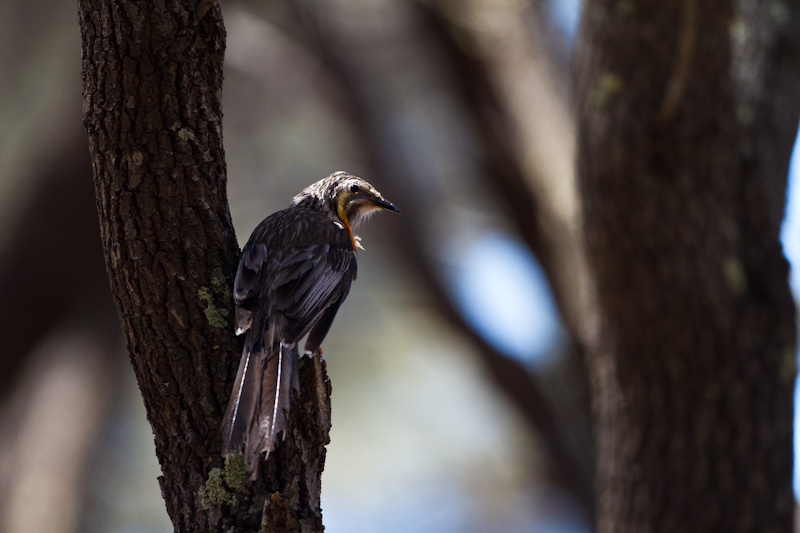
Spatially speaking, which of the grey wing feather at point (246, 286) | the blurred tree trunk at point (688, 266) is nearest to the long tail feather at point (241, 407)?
the grey wing feather at point (246, 286)

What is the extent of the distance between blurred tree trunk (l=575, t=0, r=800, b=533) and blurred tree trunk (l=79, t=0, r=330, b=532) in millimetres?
2897

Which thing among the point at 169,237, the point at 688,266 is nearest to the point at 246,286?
the point at 169,237

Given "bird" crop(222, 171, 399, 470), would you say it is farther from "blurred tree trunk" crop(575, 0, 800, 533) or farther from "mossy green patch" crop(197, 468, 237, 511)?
"blurred tree trunk" crop(575, 0, 800, 533)

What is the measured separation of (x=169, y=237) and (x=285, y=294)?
0.62m

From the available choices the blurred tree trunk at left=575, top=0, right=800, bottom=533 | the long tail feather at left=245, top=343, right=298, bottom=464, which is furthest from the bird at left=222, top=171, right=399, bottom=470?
the blurred tree trunk at left=575, top=0, right=800, bottom=533

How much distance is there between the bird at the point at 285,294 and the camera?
265 cm

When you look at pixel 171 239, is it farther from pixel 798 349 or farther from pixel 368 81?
pixel 368 81

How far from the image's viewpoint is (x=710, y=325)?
17.1ft

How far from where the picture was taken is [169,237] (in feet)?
9.27

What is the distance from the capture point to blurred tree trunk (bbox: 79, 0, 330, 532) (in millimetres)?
2750

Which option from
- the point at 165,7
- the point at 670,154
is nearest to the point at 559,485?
the point at 670,154

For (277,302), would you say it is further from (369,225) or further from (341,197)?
(369,225)

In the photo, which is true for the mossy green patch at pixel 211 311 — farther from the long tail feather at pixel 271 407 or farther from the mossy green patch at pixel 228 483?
the mossy green patch at pixel 228 483

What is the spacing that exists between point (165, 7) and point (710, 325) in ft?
12.0
